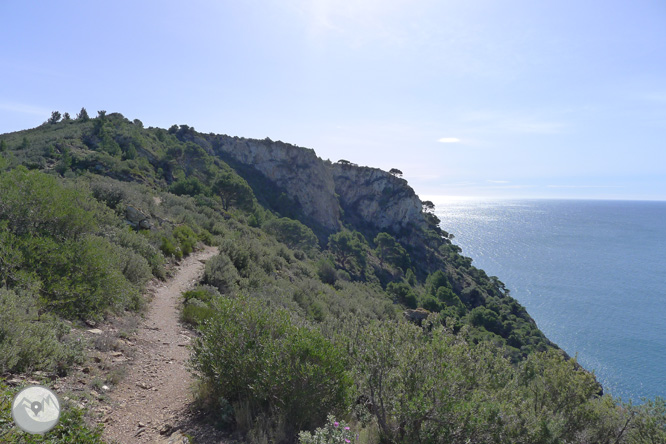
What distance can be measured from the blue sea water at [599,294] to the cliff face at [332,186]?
2949 centimetres

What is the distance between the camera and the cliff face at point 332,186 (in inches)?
2785

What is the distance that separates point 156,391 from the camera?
5953 millimetres

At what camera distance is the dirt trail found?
4605 millimetres

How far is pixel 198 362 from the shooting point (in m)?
5.71

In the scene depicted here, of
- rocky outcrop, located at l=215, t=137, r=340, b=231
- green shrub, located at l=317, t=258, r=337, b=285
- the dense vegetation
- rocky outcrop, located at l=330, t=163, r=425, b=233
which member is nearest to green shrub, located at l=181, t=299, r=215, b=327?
the dense vegetation

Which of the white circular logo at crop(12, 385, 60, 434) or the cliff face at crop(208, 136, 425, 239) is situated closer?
the white circular logo at crop(12, 385, 60, 434)

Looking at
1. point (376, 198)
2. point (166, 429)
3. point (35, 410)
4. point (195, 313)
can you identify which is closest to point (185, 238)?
point (195, 313)

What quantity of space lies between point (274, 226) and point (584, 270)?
78.5m

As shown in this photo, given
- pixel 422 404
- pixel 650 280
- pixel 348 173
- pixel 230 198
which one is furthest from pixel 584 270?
pixel 422 404

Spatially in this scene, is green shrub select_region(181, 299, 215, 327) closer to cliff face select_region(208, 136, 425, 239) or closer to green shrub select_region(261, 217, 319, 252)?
green shrub select_region(261, 217, 319, 252)

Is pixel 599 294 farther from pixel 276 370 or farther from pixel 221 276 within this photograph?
pixel 276 370

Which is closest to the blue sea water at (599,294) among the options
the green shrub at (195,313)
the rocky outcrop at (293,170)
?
the green shrub at (195,313)

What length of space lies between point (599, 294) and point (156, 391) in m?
77.4

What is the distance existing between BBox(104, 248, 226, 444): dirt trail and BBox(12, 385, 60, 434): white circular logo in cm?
101
